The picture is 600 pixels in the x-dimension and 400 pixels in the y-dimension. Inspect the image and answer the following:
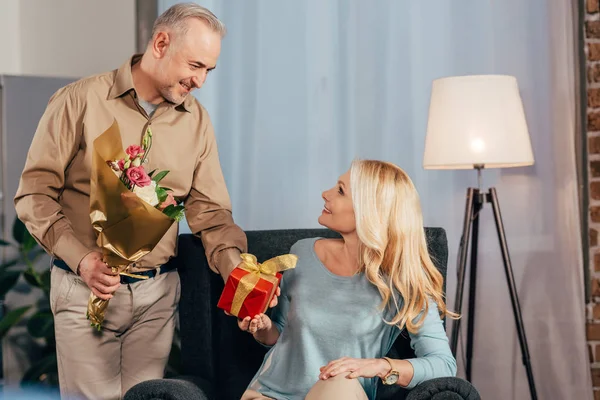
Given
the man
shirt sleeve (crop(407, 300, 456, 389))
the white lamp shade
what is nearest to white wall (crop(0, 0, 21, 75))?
the man

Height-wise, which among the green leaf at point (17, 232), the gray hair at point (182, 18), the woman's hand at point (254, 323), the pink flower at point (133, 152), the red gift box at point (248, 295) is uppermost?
the gray hair at point (182, 18)

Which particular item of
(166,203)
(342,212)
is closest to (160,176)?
(166,203)

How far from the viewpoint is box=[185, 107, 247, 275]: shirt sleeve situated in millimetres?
2264

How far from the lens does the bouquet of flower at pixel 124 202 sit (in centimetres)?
177

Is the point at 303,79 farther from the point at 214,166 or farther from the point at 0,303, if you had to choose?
the point at 0,303

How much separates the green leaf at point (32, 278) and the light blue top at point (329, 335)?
1714 mm

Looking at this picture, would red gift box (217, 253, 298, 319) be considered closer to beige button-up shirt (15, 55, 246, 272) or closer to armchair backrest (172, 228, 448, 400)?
beige button-up shirt (15, 55, 246, 272)

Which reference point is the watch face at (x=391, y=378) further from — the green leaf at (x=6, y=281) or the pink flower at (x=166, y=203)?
the green leaf at (x=6, y=281)

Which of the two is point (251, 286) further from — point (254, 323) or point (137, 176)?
point (137, 176)

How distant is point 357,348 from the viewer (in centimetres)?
205

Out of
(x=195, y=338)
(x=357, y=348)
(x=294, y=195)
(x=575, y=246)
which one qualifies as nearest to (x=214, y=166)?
(x=195, y=338)

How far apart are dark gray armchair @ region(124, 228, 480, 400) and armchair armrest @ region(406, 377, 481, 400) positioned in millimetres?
398

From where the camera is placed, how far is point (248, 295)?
192 centimetres

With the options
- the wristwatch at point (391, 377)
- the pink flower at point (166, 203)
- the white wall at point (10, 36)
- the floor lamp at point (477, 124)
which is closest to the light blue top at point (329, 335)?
the wristwatch at point (391, 377)
